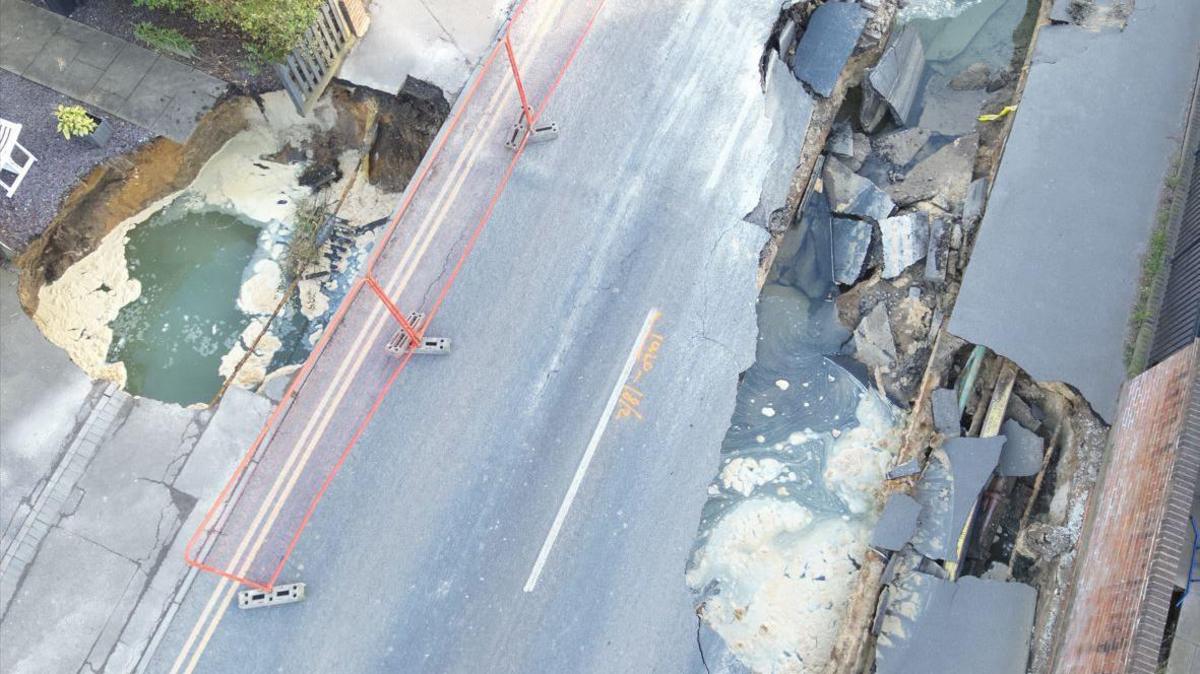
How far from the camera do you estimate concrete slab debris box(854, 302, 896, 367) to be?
387 inches

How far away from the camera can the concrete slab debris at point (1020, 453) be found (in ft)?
28.9

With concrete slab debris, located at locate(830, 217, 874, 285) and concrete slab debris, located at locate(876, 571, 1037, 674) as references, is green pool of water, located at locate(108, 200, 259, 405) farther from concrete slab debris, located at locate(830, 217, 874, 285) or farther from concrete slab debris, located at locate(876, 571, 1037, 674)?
concrete slab debris, located at locate(876, 571, 1037, 674)

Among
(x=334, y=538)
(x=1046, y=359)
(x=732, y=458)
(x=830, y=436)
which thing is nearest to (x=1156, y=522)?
(x=1046, y=359)

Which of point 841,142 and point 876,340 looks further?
point 841,142

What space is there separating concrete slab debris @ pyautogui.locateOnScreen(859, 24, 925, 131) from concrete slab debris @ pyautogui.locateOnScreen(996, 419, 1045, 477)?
4.56 metres

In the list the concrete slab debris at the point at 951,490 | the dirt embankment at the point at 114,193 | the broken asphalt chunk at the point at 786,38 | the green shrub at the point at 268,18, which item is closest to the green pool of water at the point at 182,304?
the dirt embankment at the point at 114,193

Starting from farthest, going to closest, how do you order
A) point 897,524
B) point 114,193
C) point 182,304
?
point 182,304 → point 114,193 → point 897,524

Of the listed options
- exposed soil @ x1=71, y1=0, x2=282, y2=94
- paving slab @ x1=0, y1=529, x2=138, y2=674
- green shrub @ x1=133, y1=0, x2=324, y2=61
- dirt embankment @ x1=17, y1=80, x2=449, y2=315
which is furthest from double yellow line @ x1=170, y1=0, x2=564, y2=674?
exposed soil @ x1=71, y1=0, x2=282, y2=94

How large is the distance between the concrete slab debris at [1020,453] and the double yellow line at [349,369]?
22.5 ft

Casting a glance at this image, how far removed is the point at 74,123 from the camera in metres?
10.5

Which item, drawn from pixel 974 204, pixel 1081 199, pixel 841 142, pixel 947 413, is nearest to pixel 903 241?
pixel 974 204

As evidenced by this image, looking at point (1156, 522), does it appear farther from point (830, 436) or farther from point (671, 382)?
point (671, 382)

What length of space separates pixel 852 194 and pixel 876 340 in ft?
6.59

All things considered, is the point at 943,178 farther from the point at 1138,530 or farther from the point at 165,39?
the point at 165,39
